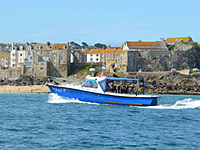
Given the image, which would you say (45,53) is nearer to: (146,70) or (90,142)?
(146,70)

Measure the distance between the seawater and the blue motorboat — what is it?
1.83 ft

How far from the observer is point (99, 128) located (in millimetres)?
24500

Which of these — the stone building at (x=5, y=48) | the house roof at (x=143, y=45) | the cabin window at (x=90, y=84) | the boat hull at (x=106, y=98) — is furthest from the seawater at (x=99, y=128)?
the stone building at (x=5, y=48)

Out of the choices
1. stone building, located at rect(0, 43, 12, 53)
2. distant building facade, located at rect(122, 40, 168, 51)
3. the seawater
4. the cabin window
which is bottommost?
the seawater

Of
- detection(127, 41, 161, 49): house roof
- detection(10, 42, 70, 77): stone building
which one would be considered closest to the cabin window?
detection(10, 42, 70, 77): stone building

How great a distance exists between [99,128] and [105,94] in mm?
10691

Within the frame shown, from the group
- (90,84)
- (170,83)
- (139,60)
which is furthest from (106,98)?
(139,60)

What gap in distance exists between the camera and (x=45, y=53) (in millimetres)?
84812

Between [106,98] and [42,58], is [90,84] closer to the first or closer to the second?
[106,98]

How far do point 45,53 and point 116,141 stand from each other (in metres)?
65.3

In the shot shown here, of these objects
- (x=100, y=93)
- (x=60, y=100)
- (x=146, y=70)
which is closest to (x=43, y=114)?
(x=100, y=93)

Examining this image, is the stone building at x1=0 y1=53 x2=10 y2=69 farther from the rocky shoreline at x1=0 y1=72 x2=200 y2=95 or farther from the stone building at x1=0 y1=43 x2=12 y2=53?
the rocky shoreline at x1=0 y1=72 x2=200 y2=95

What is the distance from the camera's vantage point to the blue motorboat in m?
34.5

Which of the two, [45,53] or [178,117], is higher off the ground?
[45,53]
